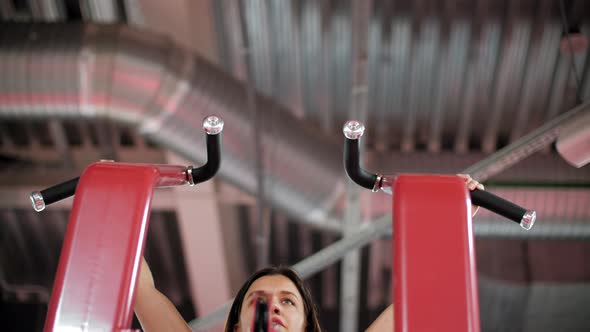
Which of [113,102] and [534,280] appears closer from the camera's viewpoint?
[113,102]

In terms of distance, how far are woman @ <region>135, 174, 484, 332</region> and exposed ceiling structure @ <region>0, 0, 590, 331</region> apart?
144cm

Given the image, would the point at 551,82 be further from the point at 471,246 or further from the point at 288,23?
the point at 471,246

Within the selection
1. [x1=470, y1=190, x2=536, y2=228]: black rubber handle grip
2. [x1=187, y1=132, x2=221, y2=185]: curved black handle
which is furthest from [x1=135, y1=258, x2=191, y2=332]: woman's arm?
[x1=470, y1=190, x2=536, y2=228]: black rubber handle grip

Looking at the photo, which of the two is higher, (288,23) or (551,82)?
(288,23)

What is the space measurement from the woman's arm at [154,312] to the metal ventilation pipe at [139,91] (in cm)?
143

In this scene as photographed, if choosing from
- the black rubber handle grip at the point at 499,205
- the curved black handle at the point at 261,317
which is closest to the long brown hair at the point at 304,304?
the curved black handle at the point at 261,317

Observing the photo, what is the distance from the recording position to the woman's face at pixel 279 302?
1.10 meters

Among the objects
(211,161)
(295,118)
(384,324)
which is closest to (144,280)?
(211,161)

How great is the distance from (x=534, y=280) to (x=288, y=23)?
2.16 metres

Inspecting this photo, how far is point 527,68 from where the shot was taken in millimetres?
3283

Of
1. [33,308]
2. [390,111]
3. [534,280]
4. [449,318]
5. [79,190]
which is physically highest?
[79,190]

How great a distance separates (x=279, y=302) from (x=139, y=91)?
1565 mm

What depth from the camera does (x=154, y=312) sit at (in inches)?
45.3

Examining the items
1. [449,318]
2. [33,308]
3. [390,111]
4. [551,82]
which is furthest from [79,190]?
[33,308]
